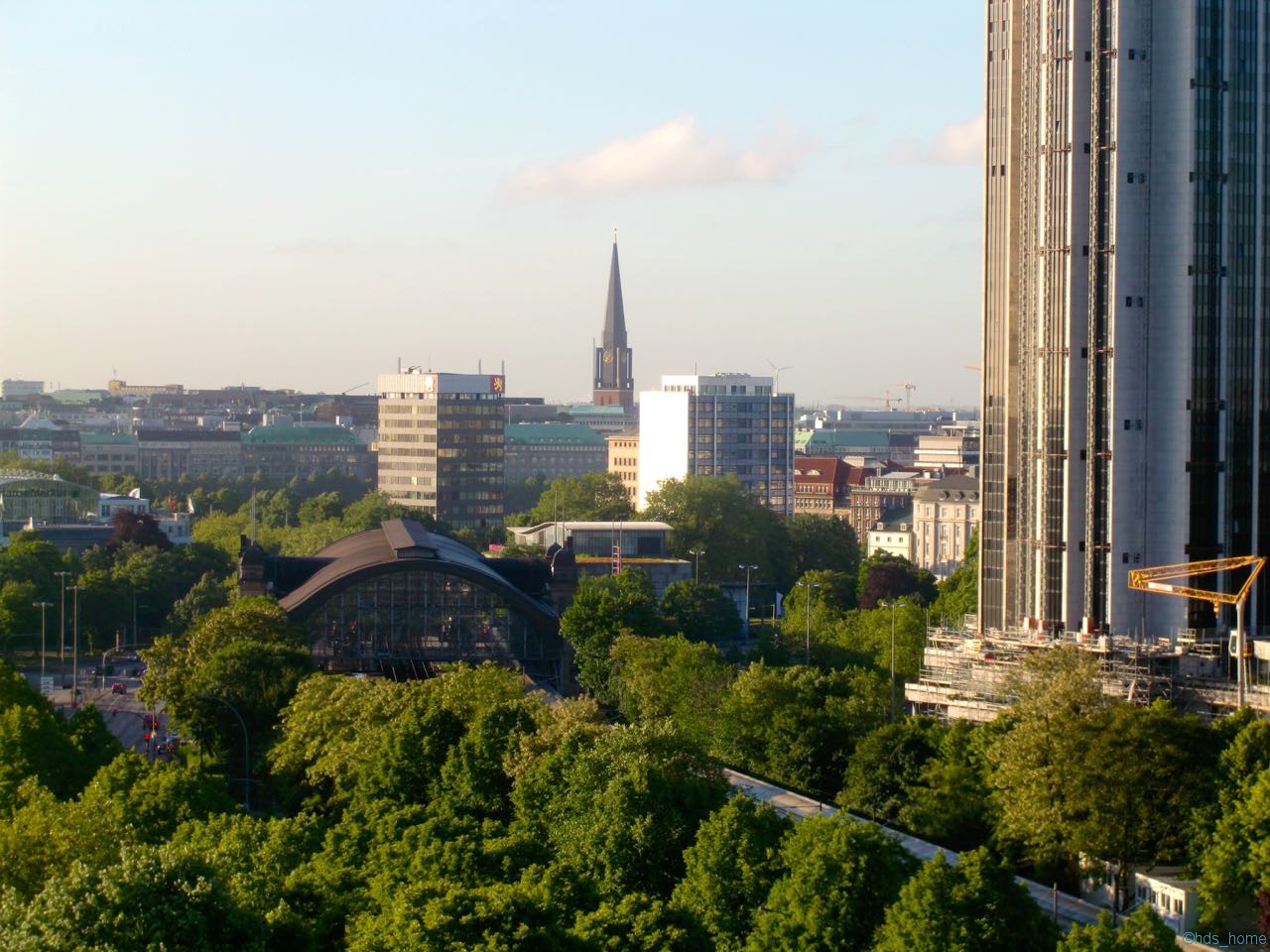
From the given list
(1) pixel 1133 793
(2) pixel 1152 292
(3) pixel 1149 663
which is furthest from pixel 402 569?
(1) pixel 1133 793

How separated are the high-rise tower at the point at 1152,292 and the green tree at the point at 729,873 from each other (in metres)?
33.7

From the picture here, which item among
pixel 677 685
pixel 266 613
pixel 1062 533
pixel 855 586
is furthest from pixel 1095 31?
pixel 855 586

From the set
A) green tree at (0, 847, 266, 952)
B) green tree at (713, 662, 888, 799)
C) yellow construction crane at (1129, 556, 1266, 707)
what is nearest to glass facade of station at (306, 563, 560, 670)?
green tree at (713, 662, 888, 799)

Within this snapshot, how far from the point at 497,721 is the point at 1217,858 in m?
25.4

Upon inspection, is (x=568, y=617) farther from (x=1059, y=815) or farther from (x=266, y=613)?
(x=1059, y=815)

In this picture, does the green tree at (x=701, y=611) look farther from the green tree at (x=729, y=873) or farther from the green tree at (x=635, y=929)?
the green tree at (x=635, y=929)

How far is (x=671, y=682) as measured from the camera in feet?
302

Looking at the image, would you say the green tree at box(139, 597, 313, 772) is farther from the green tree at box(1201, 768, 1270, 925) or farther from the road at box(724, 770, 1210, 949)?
the green tree at box(1201, 768, 1270, 925)

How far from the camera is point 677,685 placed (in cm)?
9138

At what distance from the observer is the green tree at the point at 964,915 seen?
48.6m

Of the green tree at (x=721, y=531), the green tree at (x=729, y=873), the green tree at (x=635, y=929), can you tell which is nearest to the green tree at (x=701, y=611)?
the green tree at (x=721, y=531)

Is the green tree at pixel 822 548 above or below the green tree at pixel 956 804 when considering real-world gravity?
above

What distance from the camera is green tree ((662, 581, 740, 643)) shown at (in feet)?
432

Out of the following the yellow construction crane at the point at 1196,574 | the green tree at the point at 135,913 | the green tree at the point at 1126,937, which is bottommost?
the green tree at the point at 1126,937
